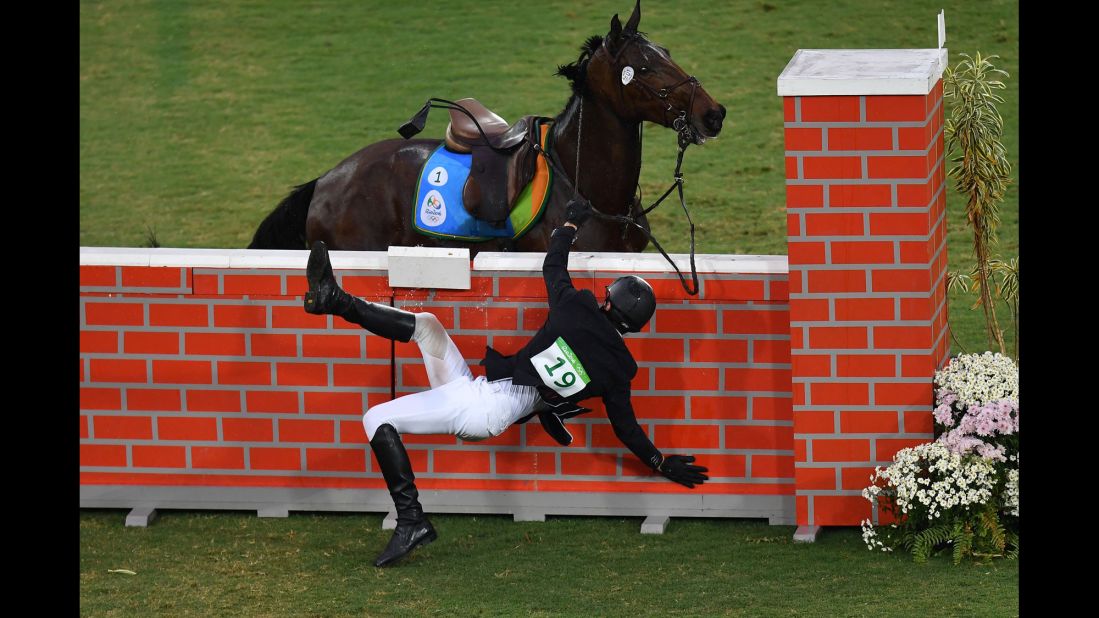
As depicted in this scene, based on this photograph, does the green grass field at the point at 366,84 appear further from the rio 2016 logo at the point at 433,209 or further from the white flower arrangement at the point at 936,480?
the white flower arrangement at the point at 936,480

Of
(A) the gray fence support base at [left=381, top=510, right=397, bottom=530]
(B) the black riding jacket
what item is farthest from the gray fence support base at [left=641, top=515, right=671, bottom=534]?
(A) the gray fence support base at [left=381, top=510, right=397, bottom=530]

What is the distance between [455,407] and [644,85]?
229cm

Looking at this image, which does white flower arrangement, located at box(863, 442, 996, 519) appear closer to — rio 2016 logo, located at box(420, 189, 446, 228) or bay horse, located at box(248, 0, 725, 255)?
bay horse, located at box(248, 0, 725, 255)

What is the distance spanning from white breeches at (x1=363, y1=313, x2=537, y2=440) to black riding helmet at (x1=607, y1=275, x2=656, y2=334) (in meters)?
0.49

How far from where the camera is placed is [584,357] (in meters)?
8.35

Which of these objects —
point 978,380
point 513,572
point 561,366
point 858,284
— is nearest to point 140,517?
point 513,572

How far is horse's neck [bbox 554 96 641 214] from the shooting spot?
10078 millimetres

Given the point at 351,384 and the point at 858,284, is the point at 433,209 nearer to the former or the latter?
the point at 351,384

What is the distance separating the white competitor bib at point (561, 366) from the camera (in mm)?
8359

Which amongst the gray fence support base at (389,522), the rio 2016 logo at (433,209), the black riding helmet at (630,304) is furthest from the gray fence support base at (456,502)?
the rio 2016 logo at (433,209)

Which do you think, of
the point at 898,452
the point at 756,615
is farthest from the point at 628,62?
the point at 756,615

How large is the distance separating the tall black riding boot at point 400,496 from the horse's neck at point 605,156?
2250mm

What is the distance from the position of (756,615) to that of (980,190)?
12.0 ft

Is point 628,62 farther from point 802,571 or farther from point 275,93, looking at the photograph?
point 275,93
